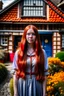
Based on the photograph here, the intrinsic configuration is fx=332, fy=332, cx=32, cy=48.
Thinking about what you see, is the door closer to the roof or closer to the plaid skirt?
the roof

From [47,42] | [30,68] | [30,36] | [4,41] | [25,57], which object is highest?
[30,36]

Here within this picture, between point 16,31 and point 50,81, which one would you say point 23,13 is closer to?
point 16,31

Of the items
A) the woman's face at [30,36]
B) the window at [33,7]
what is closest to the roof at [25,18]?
the window at [33,7]

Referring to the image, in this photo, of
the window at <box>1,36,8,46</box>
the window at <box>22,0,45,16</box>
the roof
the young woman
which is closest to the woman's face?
the young woman

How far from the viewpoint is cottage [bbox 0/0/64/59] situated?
24328 mm

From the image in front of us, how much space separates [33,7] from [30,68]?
20026mm

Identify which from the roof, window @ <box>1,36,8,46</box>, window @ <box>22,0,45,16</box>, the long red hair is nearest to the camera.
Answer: the long red hair

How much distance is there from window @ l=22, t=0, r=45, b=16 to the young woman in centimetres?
1973

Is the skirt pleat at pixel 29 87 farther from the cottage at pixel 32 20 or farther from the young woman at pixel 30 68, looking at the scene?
the cottage at pixel 32 20

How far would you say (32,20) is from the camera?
80.0 feet

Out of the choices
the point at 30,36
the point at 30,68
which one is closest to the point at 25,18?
the point at 30,36

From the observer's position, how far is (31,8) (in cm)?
2453

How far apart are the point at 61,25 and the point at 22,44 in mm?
19857

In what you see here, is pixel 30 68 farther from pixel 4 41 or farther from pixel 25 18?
pixel 4 41
